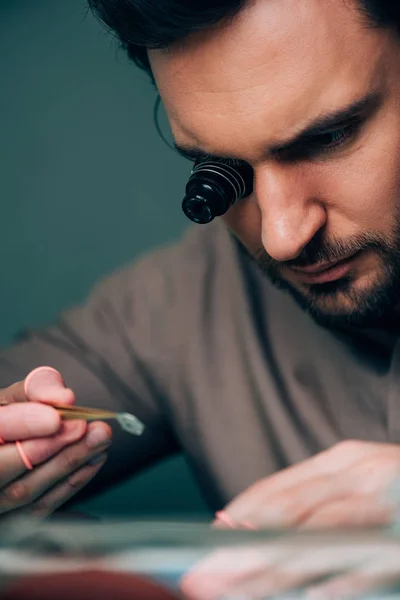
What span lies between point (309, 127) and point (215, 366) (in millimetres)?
288

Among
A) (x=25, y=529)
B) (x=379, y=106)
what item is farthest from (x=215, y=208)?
(x=25, y=529)

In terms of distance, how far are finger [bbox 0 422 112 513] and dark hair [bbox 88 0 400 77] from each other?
27 centimetres

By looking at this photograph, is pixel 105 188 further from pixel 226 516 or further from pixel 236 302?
pixel 226 516

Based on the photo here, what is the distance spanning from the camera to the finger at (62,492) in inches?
19.7

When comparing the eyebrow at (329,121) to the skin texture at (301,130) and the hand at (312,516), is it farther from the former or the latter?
the hand at (312,516)

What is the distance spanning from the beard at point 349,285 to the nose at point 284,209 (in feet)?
0.10

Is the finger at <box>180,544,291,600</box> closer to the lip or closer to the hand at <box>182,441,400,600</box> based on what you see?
the hand at <box>182,441,400,600</box>

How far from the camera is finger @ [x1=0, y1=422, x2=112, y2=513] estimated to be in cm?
48

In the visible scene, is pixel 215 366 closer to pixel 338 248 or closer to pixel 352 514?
pixel 338 248

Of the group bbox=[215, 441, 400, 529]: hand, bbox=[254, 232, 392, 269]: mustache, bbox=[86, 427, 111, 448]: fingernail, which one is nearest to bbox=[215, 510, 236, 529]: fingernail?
bbox=[215, 441, 400, 529]: hand

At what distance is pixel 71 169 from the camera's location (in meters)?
0.67

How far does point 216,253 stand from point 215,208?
25 centimetres

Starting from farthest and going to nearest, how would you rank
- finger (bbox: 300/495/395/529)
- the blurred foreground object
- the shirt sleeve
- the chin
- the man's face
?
1. the shirt sleeve
2. the chin
3. the man's face
4. finger (bbox: 300/495/395/529)
5. the blurred foreground object

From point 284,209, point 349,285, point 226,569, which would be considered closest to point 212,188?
point 284,209
